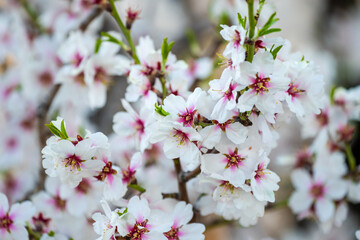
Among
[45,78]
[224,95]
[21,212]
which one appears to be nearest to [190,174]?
[224,95]

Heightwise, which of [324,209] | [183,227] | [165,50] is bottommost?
[324,209]

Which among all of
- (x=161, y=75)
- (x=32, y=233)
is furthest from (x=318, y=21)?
(x=32, y=233)

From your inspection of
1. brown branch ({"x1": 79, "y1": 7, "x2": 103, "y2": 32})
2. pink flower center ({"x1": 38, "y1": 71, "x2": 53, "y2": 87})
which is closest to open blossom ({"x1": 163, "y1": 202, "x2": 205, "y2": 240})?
brown branch ({"x1": 79, "y1": 7, "x2": 103, "y2": 32})

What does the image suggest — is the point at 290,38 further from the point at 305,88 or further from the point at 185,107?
the point at 185,107

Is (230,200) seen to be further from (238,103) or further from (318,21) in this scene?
(318,21)

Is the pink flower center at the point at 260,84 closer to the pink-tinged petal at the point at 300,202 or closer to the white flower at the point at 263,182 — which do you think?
the white flower at the point at 263,182

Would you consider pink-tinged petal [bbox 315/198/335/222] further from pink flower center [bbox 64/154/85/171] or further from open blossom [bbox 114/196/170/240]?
pink flower center [bbox 64/154/85/171]
